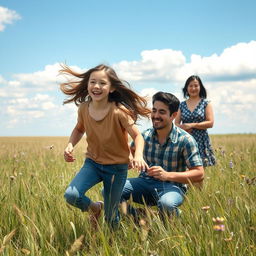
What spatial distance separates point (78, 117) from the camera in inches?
168

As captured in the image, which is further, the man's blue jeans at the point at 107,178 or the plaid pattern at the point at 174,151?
the plaid pattern at the point at 174,151

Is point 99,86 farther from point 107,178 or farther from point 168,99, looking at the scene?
point 107,178

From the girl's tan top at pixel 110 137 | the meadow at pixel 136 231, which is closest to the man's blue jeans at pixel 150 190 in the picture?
the meadow at pixel 136 231

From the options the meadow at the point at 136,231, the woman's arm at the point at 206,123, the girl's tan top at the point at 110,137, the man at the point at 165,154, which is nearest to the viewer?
Answer: the meadow at the point at 136,231

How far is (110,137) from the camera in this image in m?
3.91

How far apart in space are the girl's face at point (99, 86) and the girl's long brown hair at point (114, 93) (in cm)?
8

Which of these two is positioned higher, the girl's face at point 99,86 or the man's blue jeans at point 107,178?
the girl's face at point 99,86

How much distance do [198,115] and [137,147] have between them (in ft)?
8.40

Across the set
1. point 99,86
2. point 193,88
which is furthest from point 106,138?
point 193,88

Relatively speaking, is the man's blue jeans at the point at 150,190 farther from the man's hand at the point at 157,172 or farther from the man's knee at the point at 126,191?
the man's hand at the point at 157,172

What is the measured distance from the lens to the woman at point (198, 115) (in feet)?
19.6

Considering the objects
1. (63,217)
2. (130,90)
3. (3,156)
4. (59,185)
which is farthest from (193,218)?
(3,156)

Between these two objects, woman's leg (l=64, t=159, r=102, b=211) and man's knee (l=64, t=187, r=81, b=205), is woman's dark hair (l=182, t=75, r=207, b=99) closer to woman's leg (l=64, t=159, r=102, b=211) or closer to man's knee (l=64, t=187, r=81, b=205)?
woman's leg (l=64, t=159, r=102, b=211)

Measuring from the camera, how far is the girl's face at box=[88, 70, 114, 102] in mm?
3938
